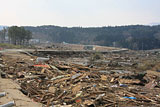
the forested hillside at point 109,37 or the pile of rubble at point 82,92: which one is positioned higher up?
the forested hillside at point 109,37

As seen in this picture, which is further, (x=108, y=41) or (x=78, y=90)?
(x=108, y=41)

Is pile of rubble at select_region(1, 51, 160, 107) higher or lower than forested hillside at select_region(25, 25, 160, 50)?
lower

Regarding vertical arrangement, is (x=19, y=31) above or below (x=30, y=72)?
above

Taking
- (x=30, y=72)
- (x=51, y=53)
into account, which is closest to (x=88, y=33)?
(x=51, y=53)

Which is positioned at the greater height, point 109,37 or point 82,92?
point 109,37

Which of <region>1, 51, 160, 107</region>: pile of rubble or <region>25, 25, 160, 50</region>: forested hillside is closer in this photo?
<region>1, 51, 160, 107</region>: pile of rubble

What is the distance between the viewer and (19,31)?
53.6 m

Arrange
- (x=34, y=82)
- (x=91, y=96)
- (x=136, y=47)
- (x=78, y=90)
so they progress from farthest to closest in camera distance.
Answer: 1. (x=136, y=47)
2. (x=34, y=82)
3. (x=78, y=90)
4. (x=91, y=96)

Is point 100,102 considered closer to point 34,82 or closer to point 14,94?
point 14,94

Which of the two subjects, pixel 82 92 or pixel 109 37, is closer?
pixel 82 92

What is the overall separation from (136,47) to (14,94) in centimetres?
9797

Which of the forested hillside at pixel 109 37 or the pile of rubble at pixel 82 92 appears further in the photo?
the forested hillside at pixel 109 37

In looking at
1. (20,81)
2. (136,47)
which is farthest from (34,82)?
(136,47)

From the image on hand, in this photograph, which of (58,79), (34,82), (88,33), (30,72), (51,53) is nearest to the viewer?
(34,82)
